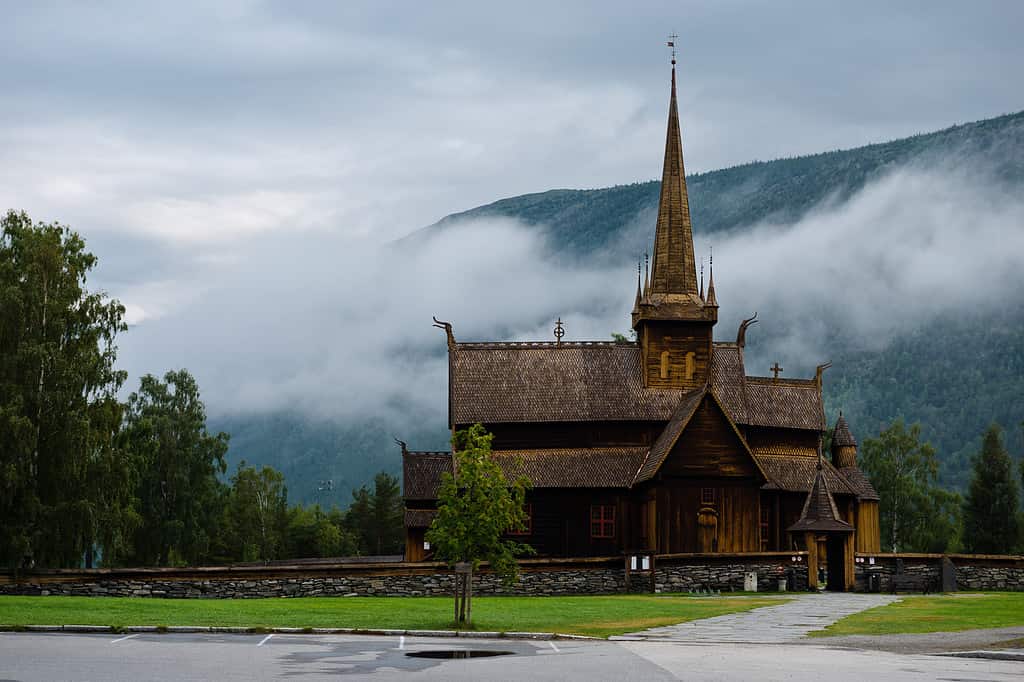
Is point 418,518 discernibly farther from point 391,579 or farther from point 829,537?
point 829,537

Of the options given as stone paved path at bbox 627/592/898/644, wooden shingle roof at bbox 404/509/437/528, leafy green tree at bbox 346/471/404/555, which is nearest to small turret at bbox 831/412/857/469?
wooden shingle roof at bbox 404/509/437/528

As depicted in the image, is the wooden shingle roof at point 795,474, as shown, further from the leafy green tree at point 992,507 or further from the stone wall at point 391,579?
the leafy green tree at point 992,507

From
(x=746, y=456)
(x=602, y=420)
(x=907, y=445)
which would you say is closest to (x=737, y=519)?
(x=746, y=456)

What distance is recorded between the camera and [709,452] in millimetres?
59219

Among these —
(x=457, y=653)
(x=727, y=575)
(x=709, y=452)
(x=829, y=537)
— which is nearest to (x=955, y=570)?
(x=829, y=537)

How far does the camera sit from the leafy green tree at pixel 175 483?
83750 mm

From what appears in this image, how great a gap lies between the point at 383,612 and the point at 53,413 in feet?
74.9

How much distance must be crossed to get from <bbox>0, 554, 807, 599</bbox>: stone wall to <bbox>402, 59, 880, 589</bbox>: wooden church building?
20.8ft

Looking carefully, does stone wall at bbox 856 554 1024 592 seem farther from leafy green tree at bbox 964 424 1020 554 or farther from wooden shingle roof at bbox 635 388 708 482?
leafy green tree at bbox 964 424 1020 554

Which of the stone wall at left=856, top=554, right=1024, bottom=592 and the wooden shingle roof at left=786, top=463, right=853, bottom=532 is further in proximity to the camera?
the stone wall at left=856, top=554, right=1024, bottom=592

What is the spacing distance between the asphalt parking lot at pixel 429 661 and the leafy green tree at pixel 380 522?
328 feet

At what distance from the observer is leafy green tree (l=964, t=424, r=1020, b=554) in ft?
319

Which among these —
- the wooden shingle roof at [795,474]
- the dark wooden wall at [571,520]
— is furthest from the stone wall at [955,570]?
the dark wooden wall at [571,520]

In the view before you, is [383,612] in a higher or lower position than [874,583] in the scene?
lower
